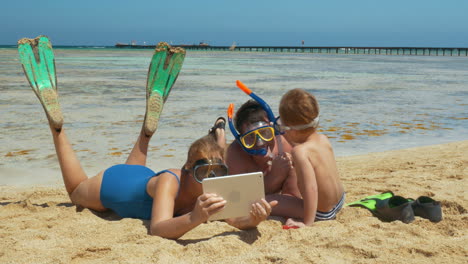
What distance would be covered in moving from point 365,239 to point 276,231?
0.57 meters

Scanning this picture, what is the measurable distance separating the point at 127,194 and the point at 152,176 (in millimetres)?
217

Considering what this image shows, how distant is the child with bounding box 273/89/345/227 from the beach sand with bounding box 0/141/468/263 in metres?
0.13

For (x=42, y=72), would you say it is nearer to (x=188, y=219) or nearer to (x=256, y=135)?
(x=256, y=135)

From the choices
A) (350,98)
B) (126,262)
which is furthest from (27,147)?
(350,98)

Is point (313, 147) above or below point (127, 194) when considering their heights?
above

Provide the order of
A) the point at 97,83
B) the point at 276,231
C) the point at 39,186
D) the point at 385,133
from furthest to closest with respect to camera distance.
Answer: the point at 97,83, the point at 385,133, the point at 39,186, the point at 276,231

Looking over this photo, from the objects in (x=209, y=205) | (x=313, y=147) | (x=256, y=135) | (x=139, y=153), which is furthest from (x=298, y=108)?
(x=139, y=153)

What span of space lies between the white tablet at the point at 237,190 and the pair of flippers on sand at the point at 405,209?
1.07 meters

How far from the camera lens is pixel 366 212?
12.1 ft

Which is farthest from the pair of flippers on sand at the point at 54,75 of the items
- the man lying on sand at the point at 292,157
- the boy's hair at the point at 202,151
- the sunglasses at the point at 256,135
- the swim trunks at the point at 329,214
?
the swim trunks at the point at 329,214

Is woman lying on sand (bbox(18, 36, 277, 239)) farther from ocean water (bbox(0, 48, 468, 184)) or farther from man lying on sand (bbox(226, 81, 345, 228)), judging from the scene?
ocean water (bbox(0, 48, 468, 184))

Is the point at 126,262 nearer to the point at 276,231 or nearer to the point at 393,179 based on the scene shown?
the point at 276,231

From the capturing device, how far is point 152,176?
3719mm

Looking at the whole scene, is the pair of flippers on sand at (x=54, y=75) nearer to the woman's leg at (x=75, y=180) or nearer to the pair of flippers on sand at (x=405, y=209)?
the woman's leg at (x=75, y=180)
